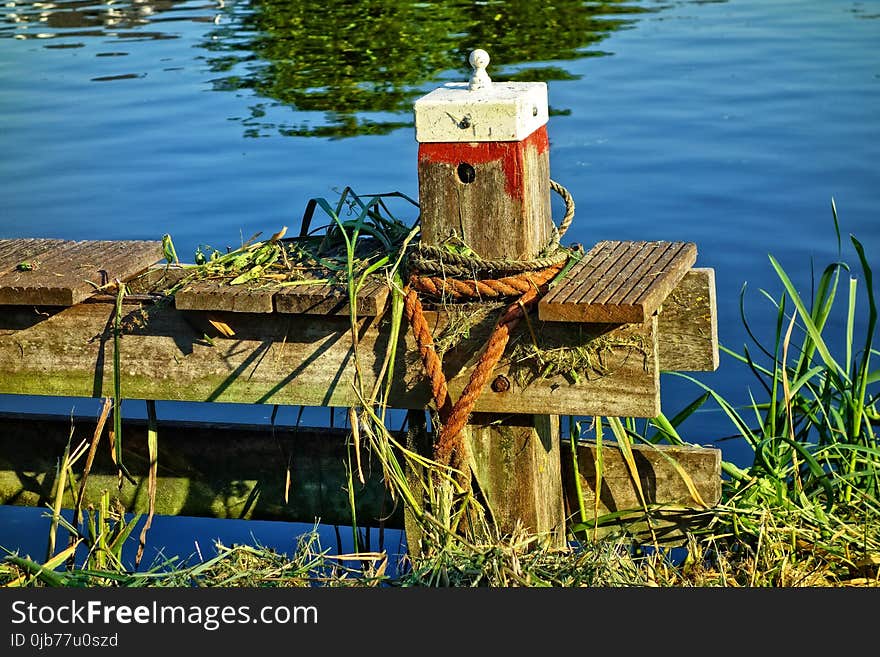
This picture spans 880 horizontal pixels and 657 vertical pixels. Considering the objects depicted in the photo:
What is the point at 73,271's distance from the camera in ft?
12.5

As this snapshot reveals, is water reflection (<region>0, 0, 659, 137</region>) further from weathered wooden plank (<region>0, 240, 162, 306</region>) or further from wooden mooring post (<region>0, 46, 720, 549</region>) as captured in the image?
wooden mooring post (<region>0, 46, 720, 549</region>)

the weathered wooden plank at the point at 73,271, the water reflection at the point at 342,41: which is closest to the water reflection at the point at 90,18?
the water reflection at the point at 342,41

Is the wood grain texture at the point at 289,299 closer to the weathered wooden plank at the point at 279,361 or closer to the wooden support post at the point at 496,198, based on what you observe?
the weathered wooden plank at the point at 279,361

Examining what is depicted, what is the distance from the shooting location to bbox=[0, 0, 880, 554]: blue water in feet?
26.3

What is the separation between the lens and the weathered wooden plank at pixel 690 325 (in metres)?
3.52

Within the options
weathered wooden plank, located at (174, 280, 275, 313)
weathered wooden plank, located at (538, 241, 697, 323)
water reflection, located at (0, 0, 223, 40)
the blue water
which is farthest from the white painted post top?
water reflection, located at (0, 0, 223, 40)

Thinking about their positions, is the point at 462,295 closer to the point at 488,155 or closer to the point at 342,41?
the point at 488,155

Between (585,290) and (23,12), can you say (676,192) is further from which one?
(23,12)

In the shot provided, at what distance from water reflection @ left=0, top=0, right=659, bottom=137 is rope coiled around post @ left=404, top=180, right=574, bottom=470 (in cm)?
759

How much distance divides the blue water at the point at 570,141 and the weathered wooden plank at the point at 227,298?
1723 mm

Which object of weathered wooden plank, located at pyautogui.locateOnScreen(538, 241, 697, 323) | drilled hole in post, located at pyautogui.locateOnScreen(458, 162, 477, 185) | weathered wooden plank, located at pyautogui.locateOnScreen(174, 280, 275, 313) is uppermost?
drilled hole in post, located at pyautogui.locateOnScreen(458, 162, 477, 185)

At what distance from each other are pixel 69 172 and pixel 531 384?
806 cm

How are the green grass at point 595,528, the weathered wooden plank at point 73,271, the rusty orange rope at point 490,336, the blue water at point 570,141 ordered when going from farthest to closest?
1. the blue water at point 570,141
2. the weathered wooden plank at point 73,271
3. the green grass at point 595,528
4. the rusty orange rope at point 490,336

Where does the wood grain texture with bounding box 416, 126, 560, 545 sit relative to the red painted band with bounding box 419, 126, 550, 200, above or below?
below
